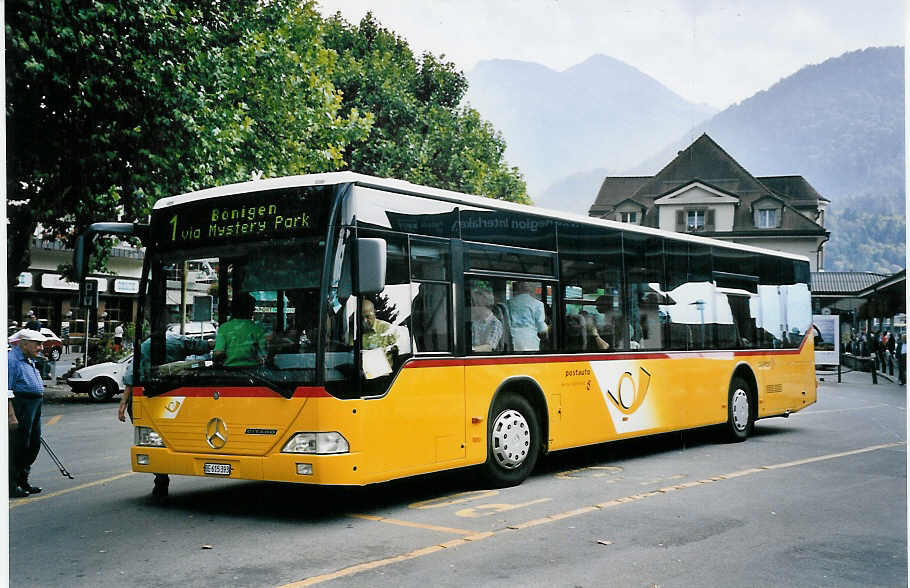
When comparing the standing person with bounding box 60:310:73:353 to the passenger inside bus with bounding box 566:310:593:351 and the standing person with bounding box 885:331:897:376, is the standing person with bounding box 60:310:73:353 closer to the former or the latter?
the standing person with bounding box 885:331:897:376

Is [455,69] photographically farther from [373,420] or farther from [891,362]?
[373,420]

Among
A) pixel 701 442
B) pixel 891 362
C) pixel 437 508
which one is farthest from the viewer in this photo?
pixel 891 362

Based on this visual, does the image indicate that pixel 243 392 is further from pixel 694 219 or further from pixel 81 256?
pixel 694 219

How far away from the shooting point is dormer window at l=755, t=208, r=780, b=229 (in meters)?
64.5

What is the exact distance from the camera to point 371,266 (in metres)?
8.07

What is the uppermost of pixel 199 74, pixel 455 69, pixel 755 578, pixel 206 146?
pixel 455 69


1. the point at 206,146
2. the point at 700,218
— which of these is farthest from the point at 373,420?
the point at 700,218

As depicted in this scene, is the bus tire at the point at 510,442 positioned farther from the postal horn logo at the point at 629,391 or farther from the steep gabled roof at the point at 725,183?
the steep gabled roof at the point at 725,183

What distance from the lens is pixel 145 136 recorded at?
65.7 ft

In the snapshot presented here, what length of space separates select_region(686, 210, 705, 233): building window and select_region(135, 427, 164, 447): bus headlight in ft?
185

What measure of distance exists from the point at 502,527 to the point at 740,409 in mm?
8056

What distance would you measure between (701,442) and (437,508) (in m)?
7.12

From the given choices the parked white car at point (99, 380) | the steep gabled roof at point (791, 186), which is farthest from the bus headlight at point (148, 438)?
the steep gabled roof at point (791, 186)

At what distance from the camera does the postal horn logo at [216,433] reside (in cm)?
854
